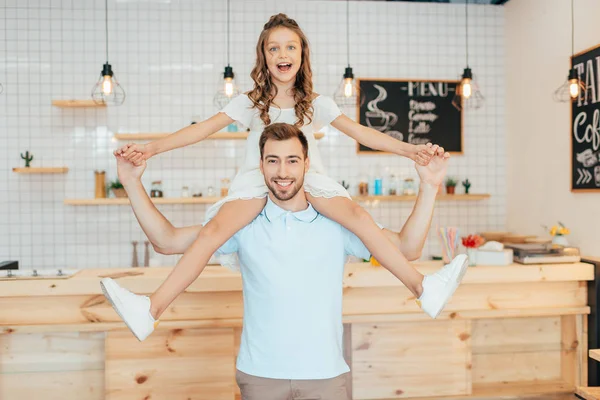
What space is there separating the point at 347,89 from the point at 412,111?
128 cm

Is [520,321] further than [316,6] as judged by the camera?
No

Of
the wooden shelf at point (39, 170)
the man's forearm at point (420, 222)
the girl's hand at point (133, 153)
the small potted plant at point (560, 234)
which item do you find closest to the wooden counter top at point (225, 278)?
the small potted plant at point (560, 234)

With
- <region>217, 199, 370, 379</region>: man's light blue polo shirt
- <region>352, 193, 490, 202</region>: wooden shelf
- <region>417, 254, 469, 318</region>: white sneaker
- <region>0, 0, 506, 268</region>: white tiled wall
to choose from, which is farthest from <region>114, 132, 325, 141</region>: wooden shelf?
<region>417, 254, 469, 318</region>: white sneaker

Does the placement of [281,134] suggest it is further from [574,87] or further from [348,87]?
[574,87]

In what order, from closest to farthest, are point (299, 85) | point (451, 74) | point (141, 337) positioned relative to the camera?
point (141, 337) → point (299, 85) → point (451, 74)

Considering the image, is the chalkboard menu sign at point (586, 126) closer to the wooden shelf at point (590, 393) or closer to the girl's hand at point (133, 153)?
the wooden shelf at point (590, 393)

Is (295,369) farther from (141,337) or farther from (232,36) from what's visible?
(232,36)

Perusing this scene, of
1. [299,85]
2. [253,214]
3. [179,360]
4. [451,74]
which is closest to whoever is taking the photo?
[253,214]

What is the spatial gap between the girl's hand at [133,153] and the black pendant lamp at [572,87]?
290 cm

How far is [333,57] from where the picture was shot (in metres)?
4.81

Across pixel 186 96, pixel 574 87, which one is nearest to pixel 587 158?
pixel 574 87

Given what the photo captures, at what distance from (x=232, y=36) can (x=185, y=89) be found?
0.66 metres

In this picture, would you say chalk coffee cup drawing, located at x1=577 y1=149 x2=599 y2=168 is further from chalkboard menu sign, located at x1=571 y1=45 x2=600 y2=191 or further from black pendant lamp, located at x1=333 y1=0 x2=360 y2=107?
black pendant lamp, located at x1=333 y1=0 x2=360 y2=107

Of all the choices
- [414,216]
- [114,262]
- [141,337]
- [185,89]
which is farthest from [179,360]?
[185,89]
